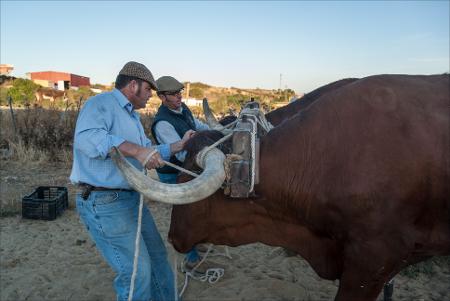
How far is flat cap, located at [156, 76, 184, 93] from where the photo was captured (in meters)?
4.40

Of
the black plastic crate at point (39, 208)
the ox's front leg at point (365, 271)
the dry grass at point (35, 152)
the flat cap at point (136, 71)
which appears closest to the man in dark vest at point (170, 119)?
the flat cap at point (136, 71)

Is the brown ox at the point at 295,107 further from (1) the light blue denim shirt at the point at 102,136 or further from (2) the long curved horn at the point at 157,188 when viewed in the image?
(2) the long curved horn at the point at 157,188

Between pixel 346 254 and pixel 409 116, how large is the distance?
3.15 feet

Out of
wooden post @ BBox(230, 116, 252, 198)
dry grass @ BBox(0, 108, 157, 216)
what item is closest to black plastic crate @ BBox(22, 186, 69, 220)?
dry grass @ BBox(0, 108, 157, 216)

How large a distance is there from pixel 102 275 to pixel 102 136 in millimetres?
2643

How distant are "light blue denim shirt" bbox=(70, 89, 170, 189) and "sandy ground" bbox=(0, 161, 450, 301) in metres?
1.07

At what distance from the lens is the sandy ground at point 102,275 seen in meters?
4.52

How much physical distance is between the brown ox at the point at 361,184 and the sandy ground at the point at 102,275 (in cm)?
136

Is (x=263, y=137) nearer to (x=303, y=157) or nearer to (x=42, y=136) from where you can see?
(x=303, y=157)

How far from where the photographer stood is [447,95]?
9.07 ft

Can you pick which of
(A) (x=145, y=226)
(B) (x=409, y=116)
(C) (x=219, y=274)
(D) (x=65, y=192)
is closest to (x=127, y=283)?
(A) (x=145, y=226)

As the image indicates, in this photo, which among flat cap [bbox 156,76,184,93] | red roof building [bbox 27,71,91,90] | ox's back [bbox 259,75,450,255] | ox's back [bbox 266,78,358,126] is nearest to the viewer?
ox's back [bbox 259,75,450,255]

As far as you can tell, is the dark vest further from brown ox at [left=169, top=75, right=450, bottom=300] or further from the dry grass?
the dry grass

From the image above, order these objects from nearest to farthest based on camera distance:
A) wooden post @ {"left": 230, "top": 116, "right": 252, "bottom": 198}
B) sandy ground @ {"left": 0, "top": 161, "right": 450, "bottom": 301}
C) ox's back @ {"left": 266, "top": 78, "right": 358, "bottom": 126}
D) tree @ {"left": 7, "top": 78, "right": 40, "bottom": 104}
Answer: wooden post @ {"left": 230, "top": 116, "right": 252, "bottom": 198} < ox's back @ {"left": 266, "top": 78, "right": 358, "bottom": 126} < sandy ground @ {"left": 0, "top": 161, "right": 450, "bottom": 301} < tree @ {"left": 7, "top": 78, "right": 40, "bottom": 104}
